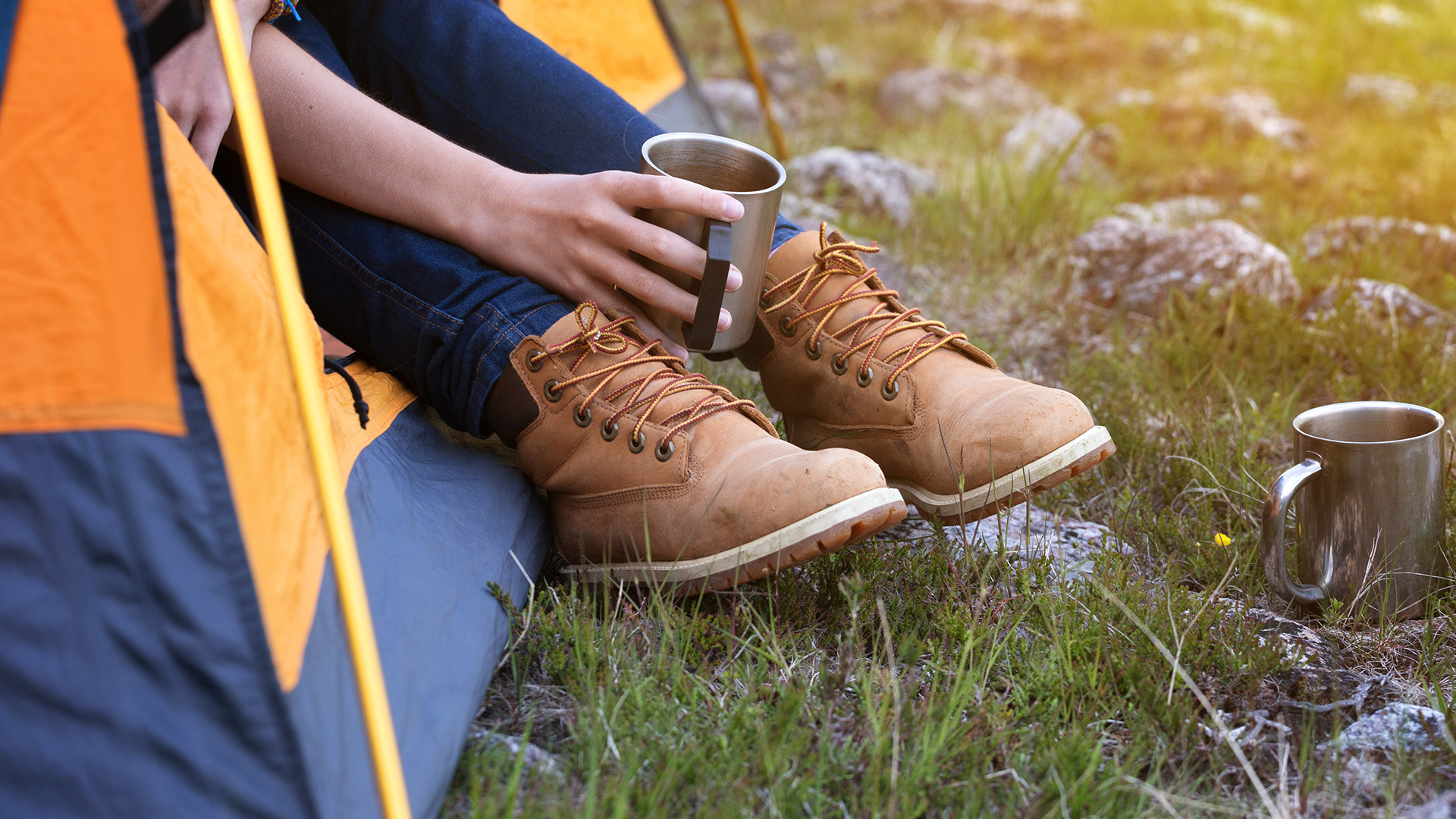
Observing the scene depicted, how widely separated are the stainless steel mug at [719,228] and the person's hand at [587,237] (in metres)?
0.02

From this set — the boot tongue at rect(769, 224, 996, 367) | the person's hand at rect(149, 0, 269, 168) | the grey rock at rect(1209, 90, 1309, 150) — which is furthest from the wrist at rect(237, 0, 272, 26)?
the grey rock at rect(1209, 90, 1309, 150)

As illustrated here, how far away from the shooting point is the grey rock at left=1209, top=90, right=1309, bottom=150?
4059mm

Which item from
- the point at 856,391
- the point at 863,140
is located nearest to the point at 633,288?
Result: the point at 856,391

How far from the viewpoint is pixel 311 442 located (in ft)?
2.73

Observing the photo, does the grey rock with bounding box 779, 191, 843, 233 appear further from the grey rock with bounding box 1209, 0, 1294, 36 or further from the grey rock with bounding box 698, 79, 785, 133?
the grey rock with bounding box 1209, 0, 1294, 36

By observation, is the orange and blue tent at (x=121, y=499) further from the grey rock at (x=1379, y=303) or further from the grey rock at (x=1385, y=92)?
the grey rock at (x=1385, y=92)

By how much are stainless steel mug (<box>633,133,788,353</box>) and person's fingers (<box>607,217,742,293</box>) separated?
17 millimetres

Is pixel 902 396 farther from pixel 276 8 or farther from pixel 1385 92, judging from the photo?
pixel 1385 92

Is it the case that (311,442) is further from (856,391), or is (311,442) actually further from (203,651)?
(856,391)

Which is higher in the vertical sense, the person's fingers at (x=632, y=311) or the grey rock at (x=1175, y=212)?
the person's fingers at (x=632, y=311)

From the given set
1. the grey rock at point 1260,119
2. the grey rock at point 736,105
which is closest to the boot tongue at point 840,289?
the grey rock at point 736,105

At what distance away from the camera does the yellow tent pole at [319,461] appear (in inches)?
30.9

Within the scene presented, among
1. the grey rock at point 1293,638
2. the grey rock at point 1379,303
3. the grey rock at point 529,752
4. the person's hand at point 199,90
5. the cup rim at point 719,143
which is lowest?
the grey rock at point 1293,638

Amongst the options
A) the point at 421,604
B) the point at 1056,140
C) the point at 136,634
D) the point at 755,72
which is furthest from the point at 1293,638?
the point at 1056,140
